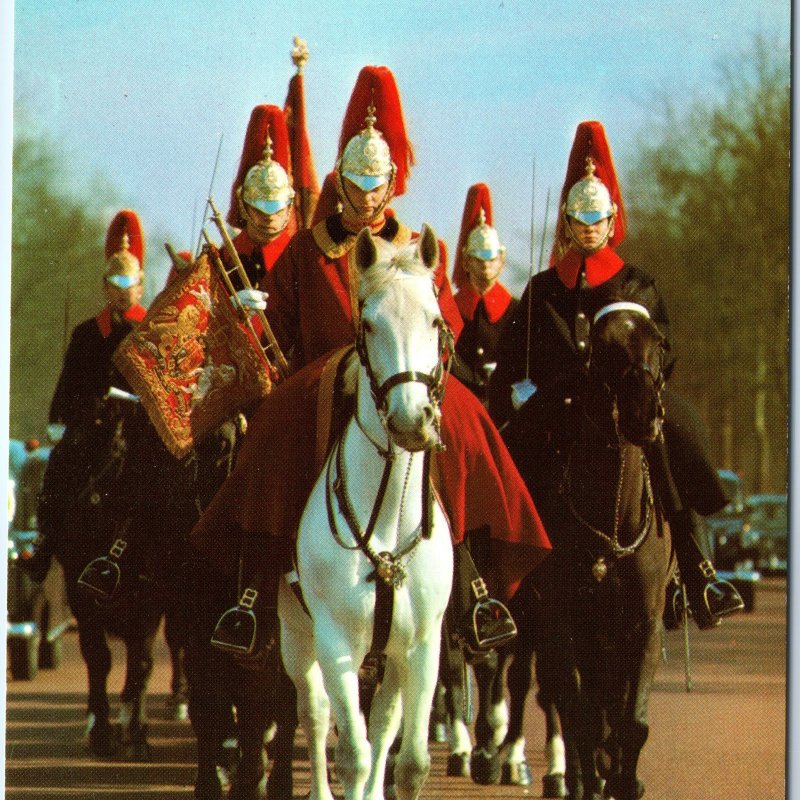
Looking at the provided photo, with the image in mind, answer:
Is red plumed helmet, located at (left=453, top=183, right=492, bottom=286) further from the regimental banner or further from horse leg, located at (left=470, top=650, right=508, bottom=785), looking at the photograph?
the regimental banner

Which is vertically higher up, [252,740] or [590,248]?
[590,248]

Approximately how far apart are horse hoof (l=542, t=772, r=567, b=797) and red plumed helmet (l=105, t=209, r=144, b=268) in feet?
13.2

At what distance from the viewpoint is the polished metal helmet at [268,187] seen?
1251 centimetres

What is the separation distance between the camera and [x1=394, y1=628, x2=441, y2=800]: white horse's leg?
32.7 feet

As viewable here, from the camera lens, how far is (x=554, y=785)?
12641mm

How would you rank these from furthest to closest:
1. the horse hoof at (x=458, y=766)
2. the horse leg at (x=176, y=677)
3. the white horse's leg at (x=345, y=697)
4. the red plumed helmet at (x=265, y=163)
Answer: the horse leg at (x=176, y=677), the horse hoof at (x=458, y=766), the red plumed helmet at (x=265, y=163), the white horse's leg at (x=345, y=697)

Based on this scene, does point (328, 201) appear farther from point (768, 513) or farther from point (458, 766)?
point (768, 513)

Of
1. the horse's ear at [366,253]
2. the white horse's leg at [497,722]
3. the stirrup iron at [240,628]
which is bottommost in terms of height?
the white horse's leg at [497,722]

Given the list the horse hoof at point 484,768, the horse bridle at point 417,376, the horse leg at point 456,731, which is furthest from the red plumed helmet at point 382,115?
the horse hoof at point 484,768

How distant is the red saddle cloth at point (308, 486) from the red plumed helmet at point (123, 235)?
3379mm

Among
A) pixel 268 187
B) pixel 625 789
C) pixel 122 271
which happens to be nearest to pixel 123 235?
pixel 122 271

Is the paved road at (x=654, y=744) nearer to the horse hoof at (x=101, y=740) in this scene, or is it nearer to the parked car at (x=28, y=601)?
the horse hoof at (x=101, y=740)

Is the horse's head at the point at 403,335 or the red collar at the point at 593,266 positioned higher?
the red collar at the point at 593,266

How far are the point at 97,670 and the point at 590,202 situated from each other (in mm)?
4321
